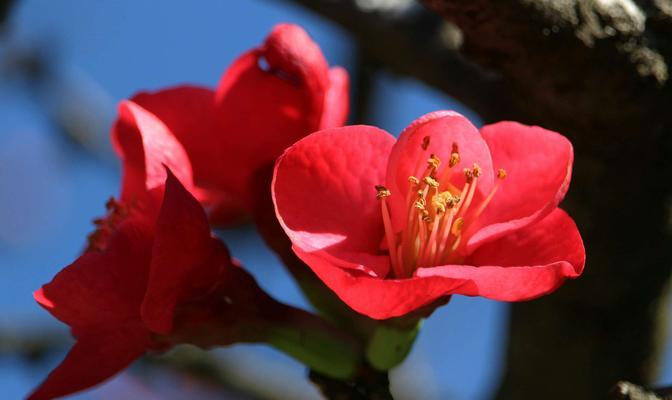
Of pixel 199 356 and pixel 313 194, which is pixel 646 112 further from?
pixel 199 356

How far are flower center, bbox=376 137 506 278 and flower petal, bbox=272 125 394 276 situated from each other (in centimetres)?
3

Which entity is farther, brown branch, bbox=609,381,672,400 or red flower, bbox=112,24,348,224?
red flower, bbox=112,24,348,224

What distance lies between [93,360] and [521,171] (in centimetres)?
51

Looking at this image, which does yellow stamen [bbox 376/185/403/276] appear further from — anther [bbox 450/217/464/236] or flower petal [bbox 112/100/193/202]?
flower petal [bbox 112/100/193/202]

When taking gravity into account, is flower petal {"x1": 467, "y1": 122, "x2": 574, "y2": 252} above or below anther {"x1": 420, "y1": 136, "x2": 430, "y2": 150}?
below

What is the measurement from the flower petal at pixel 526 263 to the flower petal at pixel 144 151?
337 millimetres

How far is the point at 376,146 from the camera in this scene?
101 cm

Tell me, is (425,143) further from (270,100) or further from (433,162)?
(270,100)

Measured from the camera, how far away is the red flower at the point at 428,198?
98 centimetres

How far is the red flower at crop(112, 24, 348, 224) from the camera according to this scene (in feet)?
3.94

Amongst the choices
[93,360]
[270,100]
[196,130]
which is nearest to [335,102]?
[270,100]

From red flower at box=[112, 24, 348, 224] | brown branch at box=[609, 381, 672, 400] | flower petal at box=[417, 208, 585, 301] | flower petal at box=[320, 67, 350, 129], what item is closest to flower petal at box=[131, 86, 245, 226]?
red flower at box=[112, 24, 348, 224]

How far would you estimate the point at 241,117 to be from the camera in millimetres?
1243

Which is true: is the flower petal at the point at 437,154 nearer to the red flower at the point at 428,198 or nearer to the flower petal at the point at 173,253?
the red flower at the point at 428,198
